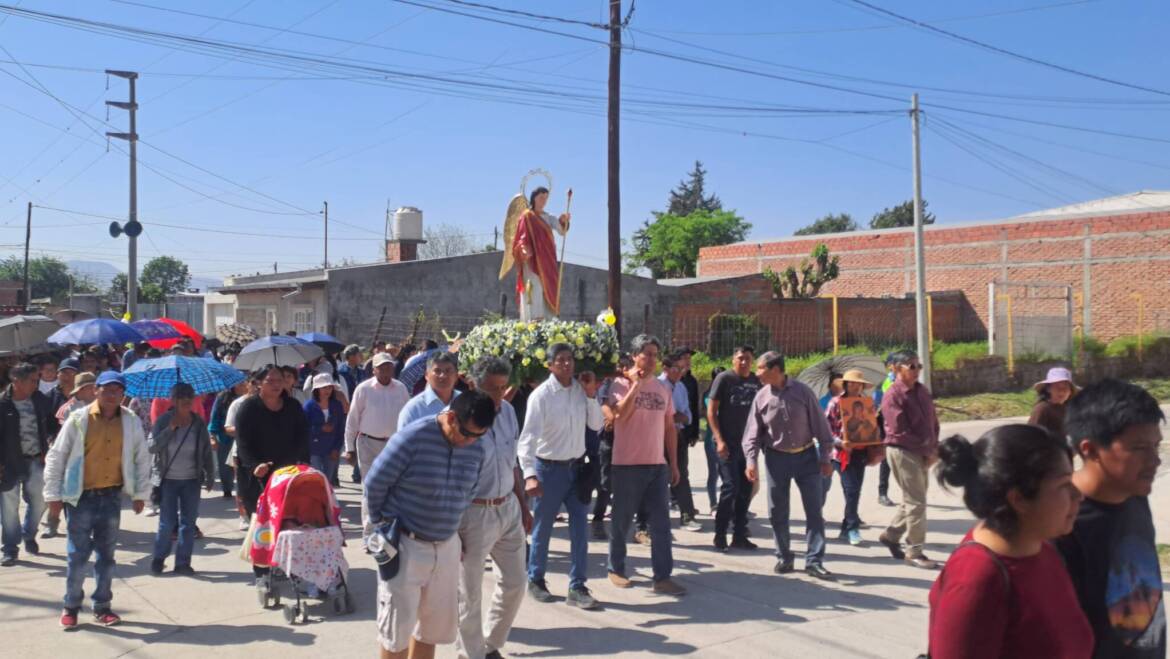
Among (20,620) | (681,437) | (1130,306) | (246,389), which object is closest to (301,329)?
(246,389)

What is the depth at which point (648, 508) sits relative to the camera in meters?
7.51

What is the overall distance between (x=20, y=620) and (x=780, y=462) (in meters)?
5.81

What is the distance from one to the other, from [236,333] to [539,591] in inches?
902

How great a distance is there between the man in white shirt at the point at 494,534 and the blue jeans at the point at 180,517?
Answer: 11.4ft

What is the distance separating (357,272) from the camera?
986 inches

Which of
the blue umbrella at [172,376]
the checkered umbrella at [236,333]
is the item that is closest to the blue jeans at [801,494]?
the blue umbrella at [172,376]

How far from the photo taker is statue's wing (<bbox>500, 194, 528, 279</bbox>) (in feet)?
39.4

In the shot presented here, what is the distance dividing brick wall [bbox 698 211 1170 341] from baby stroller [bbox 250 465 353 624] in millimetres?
31661

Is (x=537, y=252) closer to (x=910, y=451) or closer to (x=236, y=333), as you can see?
(x=910, y=451)

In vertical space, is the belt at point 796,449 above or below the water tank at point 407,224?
below

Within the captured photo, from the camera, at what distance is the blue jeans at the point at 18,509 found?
337 inches

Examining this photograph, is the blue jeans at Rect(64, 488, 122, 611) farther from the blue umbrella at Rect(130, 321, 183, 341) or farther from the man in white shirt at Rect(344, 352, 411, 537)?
the blue umbrella at Rect(130, 321, 183, 341)

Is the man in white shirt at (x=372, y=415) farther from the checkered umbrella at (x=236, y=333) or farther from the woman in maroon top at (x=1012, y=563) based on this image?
the checkered umbrella at (x=236, y=333)

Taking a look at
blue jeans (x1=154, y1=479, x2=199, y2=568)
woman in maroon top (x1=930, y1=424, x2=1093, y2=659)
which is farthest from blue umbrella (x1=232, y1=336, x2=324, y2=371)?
woman in maroon top (x1=930, y1=424, x2=1093, y2=659)
